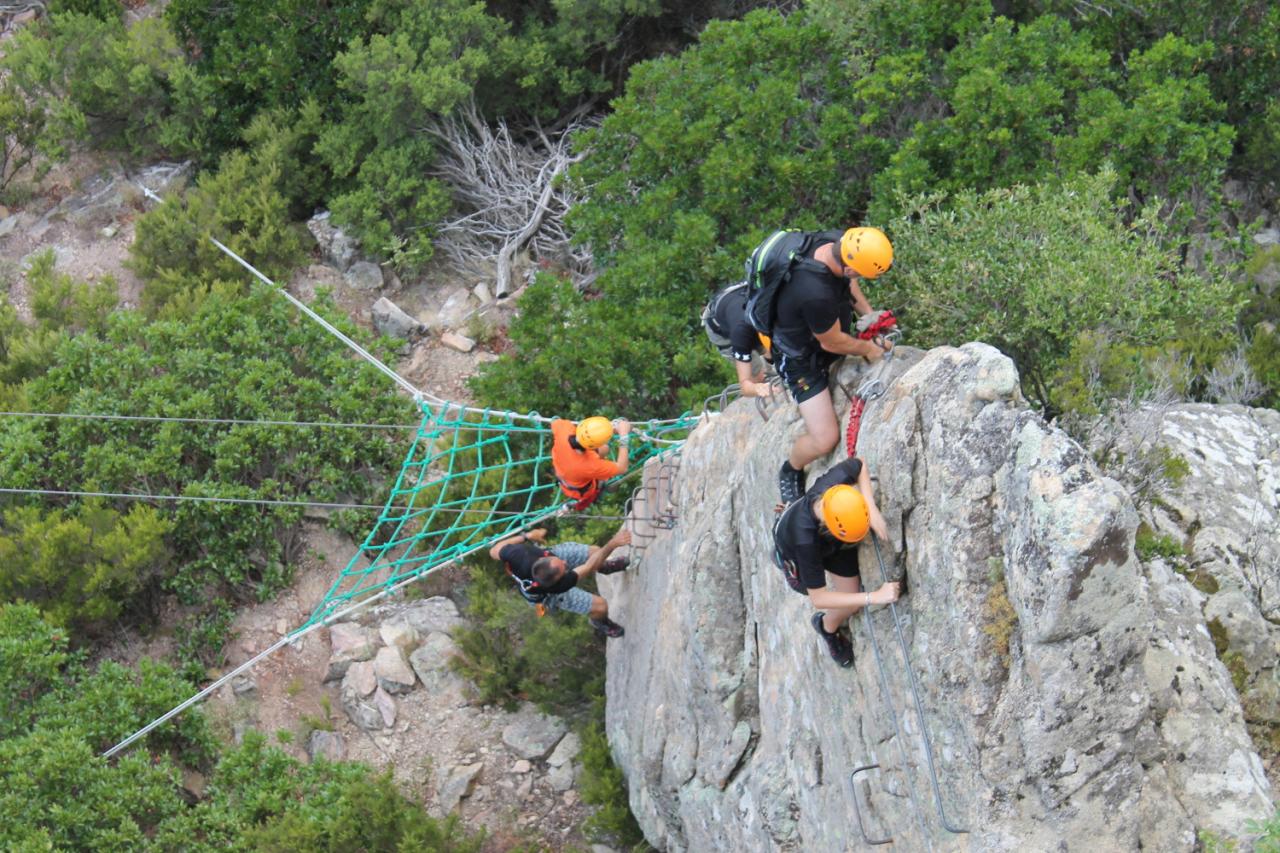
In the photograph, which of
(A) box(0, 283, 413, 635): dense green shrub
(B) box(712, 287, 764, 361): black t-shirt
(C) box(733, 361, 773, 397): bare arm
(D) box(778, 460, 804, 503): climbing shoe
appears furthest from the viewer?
(A) box(0, 283, 413, 635): dense green shrub

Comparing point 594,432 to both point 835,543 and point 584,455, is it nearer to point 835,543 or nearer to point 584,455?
point 584,455

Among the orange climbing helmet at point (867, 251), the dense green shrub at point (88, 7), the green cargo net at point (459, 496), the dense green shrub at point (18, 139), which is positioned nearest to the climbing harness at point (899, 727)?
the orange climbing helmet at point (867, 251)

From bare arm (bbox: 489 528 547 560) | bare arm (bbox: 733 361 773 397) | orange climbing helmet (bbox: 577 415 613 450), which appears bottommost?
bare arm (bbox: 489 528 547 560)

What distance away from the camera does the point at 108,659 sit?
1316 cm

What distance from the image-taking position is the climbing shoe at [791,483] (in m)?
7.92

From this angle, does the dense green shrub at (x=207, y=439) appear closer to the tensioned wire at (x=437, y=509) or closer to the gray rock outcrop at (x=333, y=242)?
the tensioned wire at (x=437, y=509)

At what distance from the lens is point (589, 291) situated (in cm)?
1684

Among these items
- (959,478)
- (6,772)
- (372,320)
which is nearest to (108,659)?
(6,772)

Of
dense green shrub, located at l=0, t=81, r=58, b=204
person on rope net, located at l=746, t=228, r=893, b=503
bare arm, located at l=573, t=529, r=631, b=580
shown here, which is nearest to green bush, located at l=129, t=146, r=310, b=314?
dense green shrub, located at l=0, t=81, r=58, b=204

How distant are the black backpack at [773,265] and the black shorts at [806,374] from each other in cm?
25

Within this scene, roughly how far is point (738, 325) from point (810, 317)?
5.36ft

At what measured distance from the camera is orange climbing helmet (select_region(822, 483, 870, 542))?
6805mm

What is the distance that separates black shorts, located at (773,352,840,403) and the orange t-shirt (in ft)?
10.7

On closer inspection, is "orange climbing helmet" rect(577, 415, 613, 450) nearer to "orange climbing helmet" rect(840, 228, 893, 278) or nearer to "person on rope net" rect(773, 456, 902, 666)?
"person on rope net" rect(773, 456, 902, 666)
